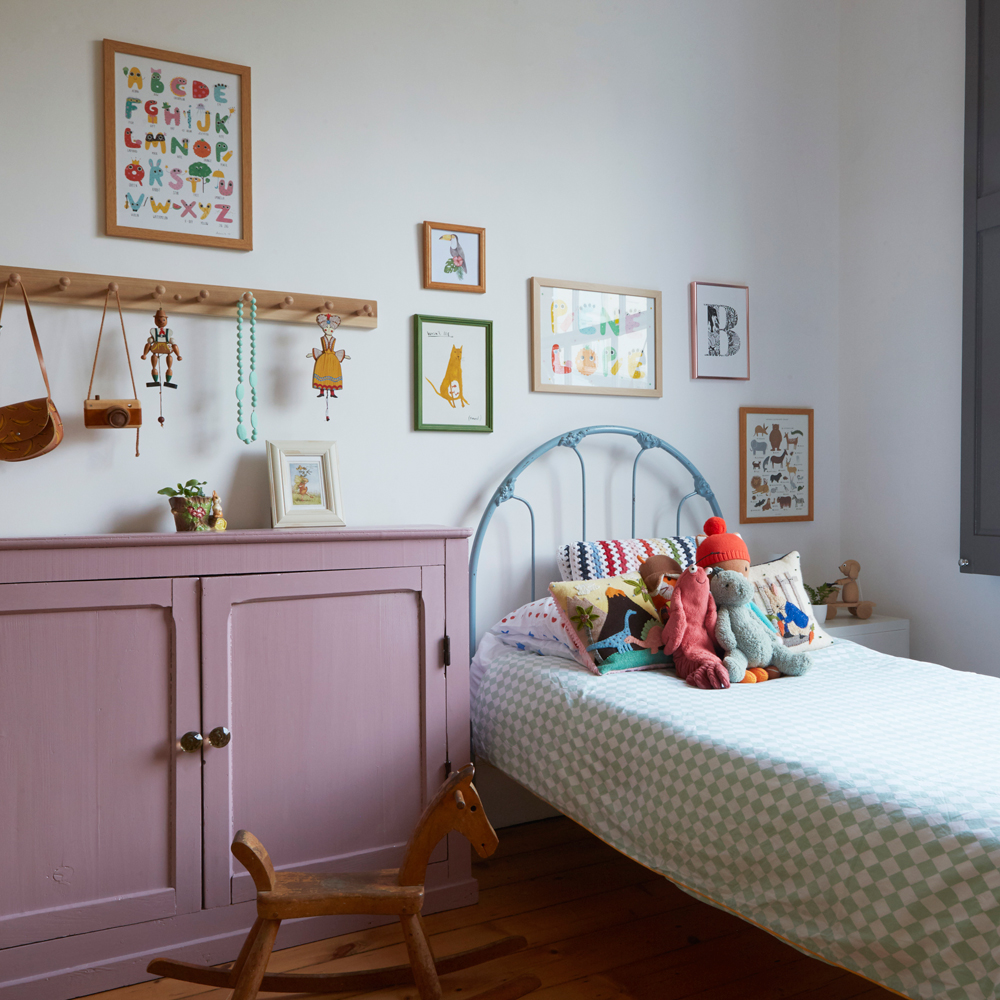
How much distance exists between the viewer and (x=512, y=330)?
103 inches

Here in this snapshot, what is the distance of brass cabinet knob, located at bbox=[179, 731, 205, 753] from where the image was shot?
1.77 meters

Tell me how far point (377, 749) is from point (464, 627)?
359mm

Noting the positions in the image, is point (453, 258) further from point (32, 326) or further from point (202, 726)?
point (202, 726)

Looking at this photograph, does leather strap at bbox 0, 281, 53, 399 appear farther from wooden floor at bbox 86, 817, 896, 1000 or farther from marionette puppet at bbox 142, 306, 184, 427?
wooden floor at bbox 86, 817, 896, 1000

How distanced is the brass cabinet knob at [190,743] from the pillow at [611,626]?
36.0 inches

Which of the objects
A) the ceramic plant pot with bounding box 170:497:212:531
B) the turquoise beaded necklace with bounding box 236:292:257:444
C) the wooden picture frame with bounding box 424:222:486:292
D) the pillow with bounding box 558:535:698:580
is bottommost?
the pillow with bounding box 558:535:698:580

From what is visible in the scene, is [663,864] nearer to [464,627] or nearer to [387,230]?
[464,627]

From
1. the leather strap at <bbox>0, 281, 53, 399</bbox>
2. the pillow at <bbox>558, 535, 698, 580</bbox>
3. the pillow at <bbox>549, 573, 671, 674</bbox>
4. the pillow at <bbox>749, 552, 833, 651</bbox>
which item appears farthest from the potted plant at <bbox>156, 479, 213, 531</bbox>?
the pillow at <bbox>749, 552, 833, 651</bbox>

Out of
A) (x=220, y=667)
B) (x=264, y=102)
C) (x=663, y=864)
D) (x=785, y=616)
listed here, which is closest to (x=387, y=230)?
(x=264, y=102)

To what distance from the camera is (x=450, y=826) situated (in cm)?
155

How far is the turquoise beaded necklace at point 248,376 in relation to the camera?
7.18 feet

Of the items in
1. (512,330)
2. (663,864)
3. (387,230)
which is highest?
(387,230)

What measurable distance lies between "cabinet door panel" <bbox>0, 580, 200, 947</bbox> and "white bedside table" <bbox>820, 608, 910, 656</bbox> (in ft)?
6.72

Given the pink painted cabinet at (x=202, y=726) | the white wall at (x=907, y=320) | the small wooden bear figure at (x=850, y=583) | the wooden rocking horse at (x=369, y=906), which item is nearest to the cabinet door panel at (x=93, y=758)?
the pink painted cabinet at (x=202, y=726)
